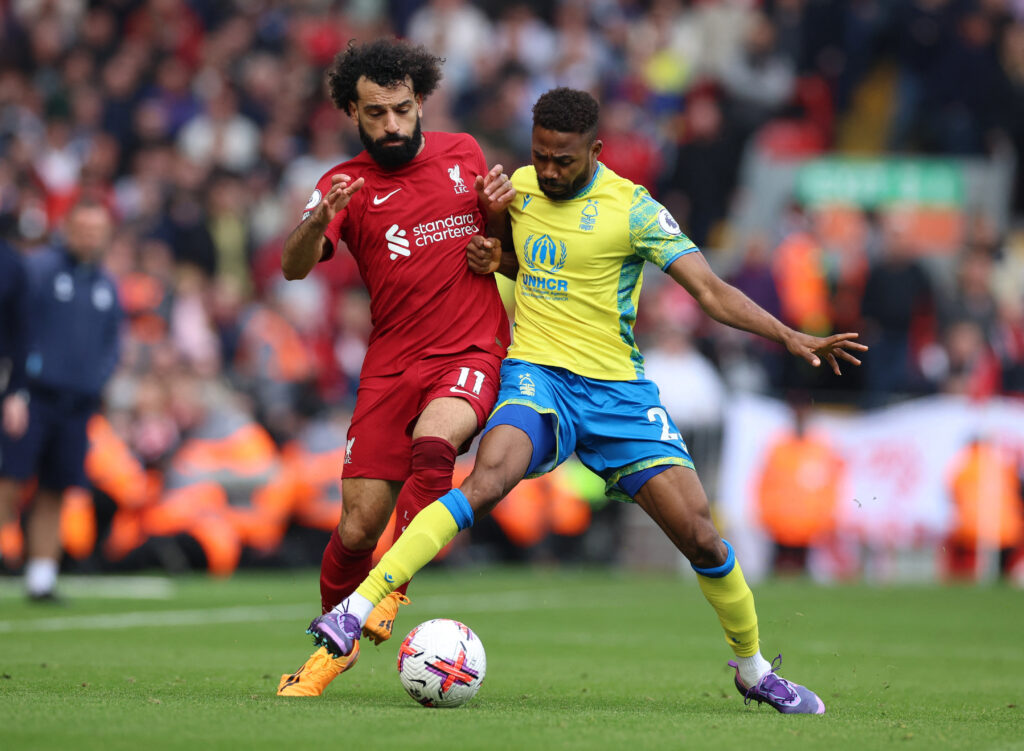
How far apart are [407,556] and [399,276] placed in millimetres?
1461

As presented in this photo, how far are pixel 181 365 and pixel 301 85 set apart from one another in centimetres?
661

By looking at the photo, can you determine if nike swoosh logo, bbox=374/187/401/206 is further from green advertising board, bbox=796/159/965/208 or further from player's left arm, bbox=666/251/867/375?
green advertising board, bbox=796/159/965/208

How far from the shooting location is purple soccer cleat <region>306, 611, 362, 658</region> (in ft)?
19.8

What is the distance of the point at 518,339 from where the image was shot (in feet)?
23.4

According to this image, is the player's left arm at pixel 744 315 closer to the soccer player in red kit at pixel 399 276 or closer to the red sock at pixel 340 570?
the soccer player in red kit at pixel 399 276

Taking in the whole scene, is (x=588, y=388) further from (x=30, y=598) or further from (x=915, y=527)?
(x=915, y=527)

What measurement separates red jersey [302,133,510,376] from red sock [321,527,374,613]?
2.72ft

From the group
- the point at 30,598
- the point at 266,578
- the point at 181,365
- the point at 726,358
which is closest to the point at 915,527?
the point at 726,358

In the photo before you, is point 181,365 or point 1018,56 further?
point 1018,56

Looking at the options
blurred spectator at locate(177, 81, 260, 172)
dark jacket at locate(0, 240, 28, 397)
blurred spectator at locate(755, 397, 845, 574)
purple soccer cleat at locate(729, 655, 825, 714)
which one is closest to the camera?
purple soccer cleat at locate(729, 655, 825, 714)

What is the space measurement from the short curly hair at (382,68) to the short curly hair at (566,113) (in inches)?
29.2

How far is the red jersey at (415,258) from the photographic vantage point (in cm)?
715

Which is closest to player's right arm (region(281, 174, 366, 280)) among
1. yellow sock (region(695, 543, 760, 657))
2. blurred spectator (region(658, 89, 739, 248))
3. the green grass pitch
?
the green grass pitch

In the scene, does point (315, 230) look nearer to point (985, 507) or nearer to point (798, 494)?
point (798, 494)
